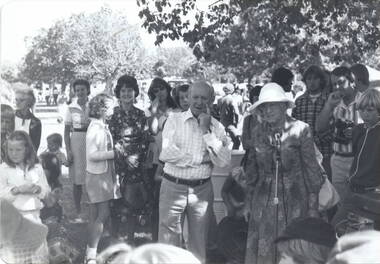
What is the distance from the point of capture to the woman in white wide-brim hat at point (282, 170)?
12.3ft

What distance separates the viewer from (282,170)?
3.75 metres

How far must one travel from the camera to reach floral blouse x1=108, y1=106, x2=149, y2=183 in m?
4.95

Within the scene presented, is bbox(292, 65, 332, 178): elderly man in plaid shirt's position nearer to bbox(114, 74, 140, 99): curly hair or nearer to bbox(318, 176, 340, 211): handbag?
bbox(318, 176, 340, 211): handbag

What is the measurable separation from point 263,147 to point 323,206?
1.95 feet

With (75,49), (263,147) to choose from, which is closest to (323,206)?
(263,147)

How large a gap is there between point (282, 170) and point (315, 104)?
6.25 feet

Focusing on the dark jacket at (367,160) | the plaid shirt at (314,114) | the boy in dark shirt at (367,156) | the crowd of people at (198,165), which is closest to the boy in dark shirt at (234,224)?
the crowd of people at (198,165)

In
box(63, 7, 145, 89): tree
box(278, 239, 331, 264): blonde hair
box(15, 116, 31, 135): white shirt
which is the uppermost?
box(63, 7, 145, 89): tree

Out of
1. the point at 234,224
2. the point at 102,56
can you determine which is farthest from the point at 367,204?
the point at 102,56

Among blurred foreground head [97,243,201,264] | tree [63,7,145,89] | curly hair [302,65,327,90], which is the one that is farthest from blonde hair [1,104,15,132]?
tree [63,7,145,89]

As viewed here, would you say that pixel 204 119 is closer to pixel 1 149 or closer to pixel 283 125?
pixel 283 125

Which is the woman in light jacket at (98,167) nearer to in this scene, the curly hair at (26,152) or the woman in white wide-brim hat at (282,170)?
the curly hair at (26,152)

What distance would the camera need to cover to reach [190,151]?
13.7 ft

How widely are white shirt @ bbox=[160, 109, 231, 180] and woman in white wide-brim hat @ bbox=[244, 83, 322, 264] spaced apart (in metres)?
0.39
